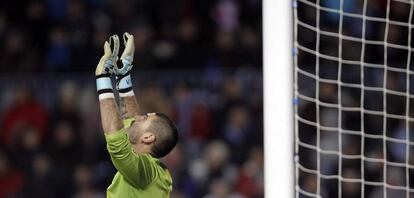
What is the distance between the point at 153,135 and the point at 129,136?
12cm

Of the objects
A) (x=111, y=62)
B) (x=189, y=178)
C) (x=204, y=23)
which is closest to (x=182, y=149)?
(x=189, y=178)

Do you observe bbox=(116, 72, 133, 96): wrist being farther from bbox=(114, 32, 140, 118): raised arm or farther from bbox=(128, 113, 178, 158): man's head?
bbox=(128, 113, 178, 158): man's head

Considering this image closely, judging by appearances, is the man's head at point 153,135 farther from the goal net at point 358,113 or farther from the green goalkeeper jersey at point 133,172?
the goal net at point 358,113

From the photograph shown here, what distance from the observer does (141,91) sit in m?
10.4

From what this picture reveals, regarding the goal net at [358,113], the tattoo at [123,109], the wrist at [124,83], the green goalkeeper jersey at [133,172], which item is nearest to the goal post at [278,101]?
the green goalkeeper jersey at [133,172]

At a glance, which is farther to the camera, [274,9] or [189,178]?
[189,178]

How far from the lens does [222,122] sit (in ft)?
34.2

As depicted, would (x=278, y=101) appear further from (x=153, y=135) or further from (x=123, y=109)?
(x=123, y=109)

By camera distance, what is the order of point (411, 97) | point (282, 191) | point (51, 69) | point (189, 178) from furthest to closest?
point (51, 69)
point (189, 178)
point (411, 97)
point (282, 191)

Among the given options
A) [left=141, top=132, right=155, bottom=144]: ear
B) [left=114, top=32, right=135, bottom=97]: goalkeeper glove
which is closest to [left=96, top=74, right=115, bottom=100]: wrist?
[left=114, top=32, right=135, bottom=97]: goalkeeper glove

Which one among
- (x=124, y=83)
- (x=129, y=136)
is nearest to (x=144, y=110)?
(x=124, y=83)

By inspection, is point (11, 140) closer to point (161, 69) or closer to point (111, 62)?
point (161, 69)

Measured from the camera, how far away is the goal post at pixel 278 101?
5.03 metres

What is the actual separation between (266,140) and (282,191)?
233 millimetres
